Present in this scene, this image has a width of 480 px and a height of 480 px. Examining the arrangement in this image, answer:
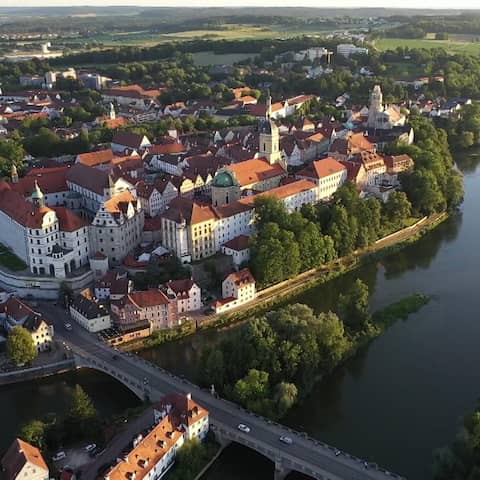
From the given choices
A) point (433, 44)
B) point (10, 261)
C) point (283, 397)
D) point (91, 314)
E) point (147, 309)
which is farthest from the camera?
point (433, 44)

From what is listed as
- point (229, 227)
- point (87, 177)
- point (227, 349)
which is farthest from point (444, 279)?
point (87, 177)

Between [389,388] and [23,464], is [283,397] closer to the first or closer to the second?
[389,388]

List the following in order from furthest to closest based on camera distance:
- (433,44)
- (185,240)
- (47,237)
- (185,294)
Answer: (433,44)
(185,240)
(47,237)
(185,294)

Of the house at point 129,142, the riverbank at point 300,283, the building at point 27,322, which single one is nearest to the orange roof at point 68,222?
the building at point 27,322

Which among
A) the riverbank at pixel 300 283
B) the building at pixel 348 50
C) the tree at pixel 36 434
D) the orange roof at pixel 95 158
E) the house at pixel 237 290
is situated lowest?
the riverbank at pixel 300 283

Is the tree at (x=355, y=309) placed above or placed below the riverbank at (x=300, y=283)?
above

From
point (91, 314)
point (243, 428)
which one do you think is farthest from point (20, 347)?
point (243, 428)

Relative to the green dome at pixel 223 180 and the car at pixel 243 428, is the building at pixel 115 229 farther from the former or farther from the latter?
the car at pixel 243 428
